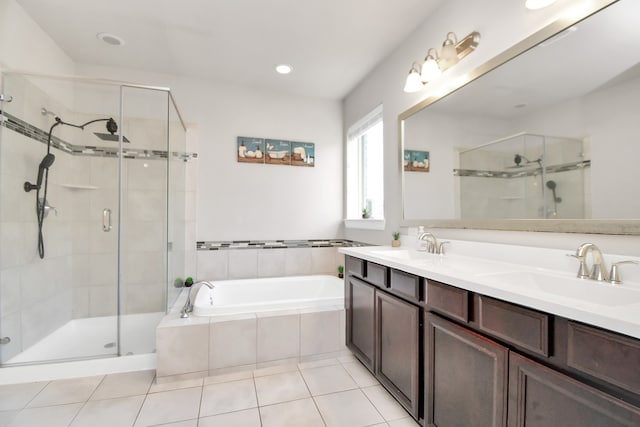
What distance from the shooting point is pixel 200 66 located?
2879mm

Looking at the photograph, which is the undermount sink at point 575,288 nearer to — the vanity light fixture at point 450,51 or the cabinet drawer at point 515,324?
the cabinet drawer at point 515,324

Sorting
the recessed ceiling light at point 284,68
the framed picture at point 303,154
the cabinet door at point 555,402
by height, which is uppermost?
the recessed ceiling light at point 284,68

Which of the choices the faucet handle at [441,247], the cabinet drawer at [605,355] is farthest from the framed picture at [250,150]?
the cabinet drawer at [605,355]

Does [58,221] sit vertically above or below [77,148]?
below

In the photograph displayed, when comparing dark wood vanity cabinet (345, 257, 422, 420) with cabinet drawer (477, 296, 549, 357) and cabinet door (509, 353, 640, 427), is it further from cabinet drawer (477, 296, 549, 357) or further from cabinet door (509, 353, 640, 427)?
cabinet door (509, 353, 640, 427)

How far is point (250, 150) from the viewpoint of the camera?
3301 mm

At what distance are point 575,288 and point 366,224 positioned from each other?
2.00 m

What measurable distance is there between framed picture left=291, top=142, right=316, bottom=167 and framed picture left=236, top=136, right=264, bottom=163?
0.37 m

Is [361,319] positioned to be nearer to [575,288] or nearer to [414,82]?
[575,288]

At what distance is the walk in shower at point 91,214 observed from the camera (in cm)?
220

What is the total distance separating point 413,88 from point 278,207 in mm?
1901

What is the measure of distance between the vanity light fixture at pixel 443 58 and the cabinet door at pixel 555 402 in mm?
1690

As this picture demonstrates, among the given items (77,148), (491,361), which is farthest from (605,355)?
(77,148)

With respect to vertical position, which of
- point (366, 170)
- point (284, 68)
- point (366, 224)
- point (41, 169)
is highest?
point (284, 68)
